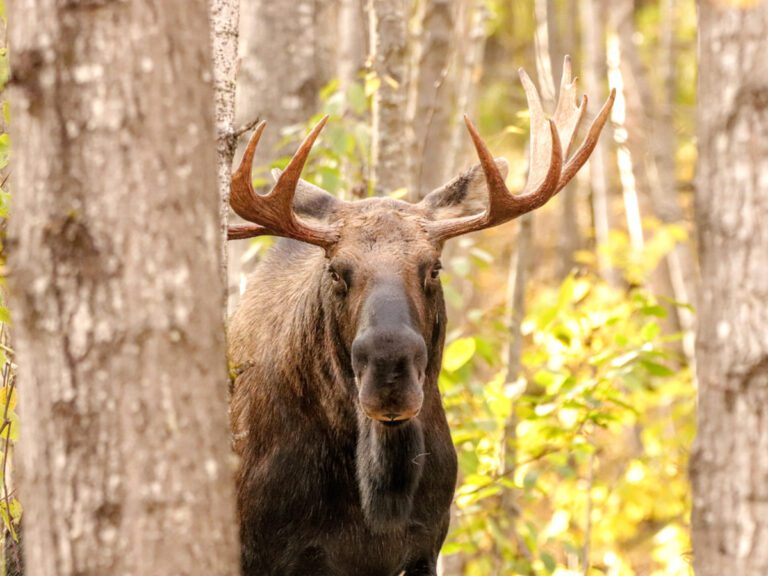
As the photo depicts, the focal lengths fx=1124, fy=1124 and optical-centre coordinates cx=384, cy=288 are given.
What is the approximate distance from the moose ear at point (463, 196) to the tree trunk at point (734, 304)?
2080mm

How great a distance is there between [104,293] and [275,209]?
7.95 ft

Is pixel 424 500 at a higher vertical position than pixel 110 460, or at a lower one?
lower

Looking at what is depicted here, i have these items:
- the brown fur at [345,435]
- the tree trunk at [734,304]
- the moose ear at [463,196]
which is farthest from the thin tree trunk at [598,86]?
the tree trunk at [734,304]

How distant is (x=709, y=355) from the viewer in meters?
3.25

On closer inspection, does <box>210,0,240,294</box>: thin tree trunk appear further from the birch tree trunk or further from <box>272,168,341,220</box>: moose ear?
the birch tree trunk

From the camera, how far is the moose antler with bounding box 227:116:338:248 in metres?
4.69

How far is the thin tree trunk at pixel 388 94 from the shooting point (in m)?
6.50

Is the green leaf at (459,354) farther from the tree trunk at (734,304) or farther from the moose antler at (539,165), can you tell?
the tree trunk at (734,304)

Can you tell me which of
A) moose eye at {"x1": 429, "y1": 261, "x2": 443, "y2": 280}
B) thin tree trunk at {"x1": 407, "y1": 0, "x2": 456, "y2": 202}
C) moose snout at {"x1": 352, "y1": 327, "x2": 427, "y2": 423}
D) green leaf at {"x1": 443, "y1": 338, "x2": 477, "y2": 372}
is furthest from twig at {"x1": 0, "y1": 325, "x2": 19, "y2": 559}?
thin tree trunk at {"x1": 407, "y1": 0, "x2": 456, "y2": 202}

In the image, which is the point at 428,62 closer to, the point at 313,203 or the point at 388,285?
the point at 313,203

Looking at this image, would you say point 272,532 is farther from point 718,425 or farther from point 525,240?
point 525,240

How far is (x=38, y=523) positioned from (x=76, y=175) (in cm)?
77

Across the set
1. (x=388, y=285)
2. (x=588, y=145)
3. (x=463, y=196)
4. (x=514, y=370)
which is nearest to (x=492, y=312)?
(x=514, y=370)

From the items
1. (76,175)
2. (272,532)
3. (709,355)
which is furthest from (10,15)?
(272,532)
